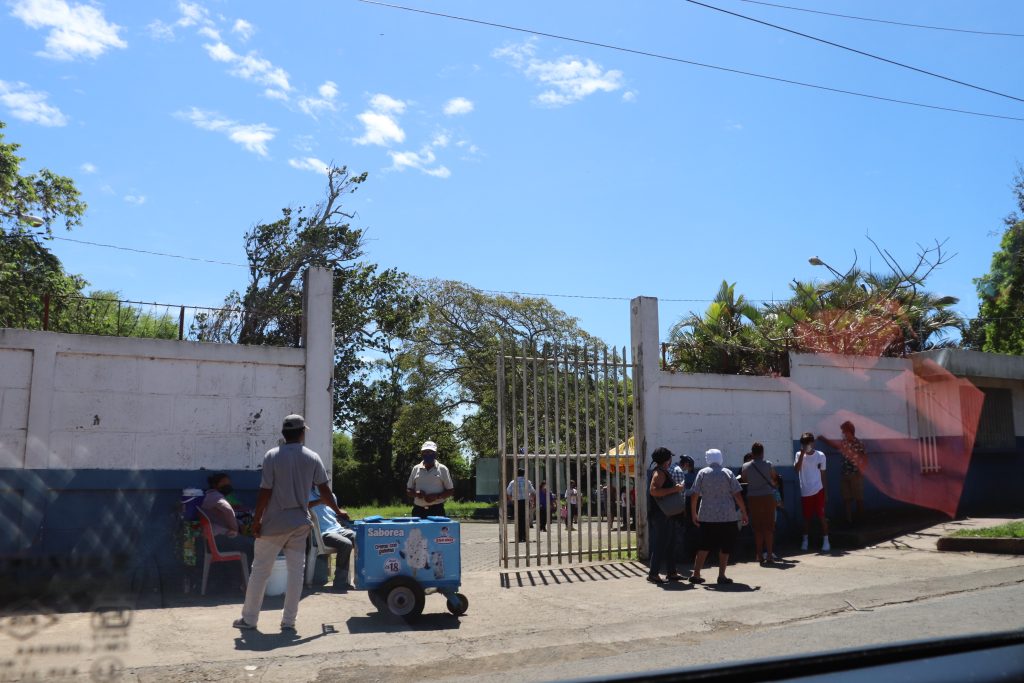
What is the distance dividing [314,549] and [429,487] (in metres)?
1.38

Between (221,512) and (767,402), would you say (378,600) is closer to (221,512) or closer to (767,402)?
(221,512)

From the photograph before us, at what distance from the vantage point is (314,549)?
912cm

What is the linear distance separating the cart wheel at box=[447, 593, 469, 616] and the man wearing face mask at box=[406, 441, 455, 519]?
1.88 metres

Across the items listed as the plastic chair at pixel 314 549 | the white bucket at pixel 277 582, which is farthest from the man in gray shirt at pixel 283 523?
the plastic chair at pixel 314 549

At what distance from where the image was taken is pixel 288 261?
29.1 meters

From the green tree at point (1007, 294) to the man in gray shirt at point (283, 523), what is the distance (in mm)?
22498

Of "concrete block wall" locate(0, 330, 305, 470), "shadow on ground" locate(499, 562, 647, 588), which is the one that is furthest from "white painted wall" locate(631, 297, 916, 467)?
"concrete block wall" locate(0, 330, 305, 470)

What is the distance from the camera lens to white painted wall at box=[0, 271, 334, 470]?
331 inches

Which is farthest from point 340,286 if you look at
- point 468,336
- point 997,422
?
point 997,422

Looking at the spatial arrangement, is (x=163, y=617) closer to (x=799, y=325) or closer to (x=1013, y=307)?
(x=799, y=325)

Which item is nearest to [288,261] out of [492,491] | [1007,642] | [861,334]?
[492,491]

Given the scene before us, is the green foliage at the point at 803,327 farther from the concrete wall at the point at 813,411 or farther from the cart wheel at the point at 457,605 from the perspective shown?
the cart wheel at the point at 457,605

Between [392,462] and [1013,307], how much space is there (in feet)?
82.1

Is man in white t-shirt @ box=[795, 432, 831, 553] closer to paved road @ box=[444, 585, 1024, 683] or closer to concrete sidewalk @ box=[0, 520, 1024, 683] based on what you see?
concrete sidewalk @ box=[0, 520, 1024, 683]
